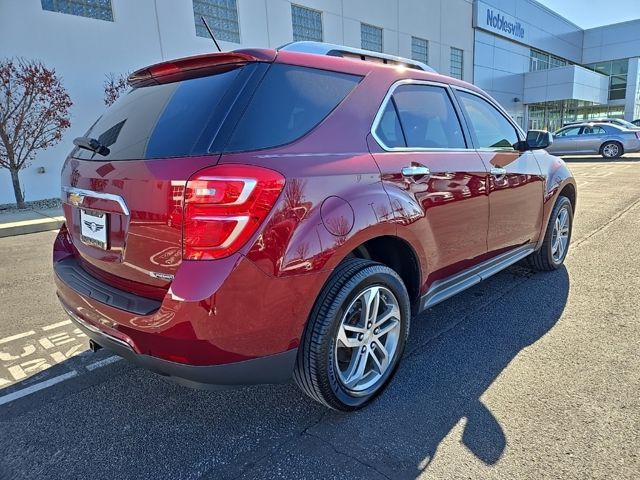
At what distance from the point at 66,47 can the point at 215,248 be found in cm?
1117

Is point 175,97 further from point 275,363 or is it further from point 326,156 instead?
point 275,363

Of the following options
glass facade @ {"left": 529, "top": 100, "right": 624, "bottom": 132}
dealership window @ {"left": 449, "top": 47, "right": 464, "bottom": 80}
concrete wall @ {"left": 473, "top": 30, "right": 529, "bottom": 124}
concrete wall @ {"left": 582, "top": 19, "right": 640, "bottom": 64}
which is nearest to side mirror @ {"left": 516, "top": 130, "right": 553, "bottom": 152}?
dealership window @ {"left": 449, "top": 47, "right": 464, "bottom": 80}

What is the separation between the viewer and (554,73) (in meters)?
29.2

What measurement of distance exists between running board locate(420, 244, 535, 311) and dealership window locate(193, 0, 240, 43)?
466 inches

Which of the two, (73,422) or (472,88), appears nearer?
(73,422)

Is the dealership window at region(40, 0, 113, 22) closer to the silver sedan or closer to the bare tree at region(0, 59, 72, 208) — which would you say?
the bare tree at region(0, 59, 72, 208)

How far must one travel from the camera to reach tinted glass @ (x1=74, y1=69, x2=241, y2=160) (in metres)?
1.94

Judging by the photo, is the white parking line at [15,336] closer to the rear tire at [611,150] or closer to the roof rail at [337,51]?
the roof rail at [337,51]

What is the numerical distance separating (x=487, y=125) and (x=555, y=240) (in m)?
1.70

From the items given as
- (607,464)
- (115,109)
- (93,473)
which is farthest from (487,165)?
(93,473)

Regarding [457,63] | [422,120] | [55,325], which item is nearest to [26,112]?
[55,325]

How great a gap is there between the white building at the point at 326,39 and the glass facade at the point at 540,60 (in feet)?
0.25

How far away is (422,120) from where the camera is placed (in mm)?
2830

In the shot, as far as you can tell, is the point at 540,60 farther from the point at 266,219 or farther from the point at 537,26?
the point at 266,219
